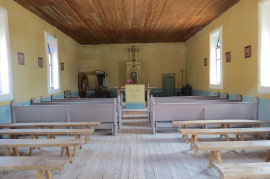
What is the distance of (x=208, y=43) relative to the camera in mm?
7402

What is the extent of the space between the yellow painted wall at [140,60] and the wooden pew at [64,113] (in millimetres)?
6954

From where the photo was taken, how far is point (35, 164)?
→ 6.57 ft

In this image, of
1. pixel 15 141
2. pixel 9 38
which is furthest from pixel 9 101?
pixel 15 141

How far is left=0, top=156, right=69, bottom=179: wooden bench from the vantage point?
1948 mm

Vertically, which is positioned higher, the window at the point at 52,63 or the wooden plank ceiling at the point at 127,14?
the wooden plank ceiling at the point at 127,14

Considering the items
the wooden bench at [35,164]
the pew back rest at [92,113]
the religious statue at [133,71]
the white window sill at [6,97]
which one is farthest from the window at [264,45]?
the religious statue at [133,71]

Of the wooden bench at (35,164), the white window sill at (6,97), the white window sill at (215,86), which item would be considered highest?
the white window sill at (215,86)

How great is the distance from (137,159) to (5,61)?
352 cm

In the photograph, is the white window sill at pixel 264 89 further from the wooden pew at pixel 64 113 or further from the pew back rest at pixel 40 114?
the pew back rest at pixel 40 114

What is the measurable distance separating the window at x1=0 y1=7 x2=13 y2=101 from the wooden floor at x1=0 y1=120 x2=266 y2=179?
1.53m

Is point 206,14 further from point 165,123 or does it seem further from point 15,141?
point 15,141

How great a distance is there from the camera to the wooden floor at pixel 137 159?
2.69 metres

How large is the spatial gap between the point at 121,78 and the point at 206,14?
6.31 m

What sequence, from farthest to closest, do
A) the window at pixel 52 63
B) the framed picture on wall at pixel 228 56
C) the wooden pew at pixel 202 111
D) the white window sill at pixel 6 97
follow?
the window at pixel 52 63 < the framed picture on wall at pixel 228 56 < the wooden pew at pixel 202 111 < the white window sill at pixel 6 97
